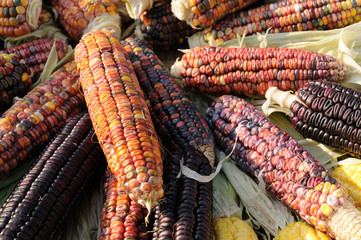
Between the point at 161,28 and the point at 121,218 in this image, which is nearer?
the point at 121,218

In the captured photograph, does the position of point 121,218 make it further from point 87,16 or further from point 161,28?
point 87,16

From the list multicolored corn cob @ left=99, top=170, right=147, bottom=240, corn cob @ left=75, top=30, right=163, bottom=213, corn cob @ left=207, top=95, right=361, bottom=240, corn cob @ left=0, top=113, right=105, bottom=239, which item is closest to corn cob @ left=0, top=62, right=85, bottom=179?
corn cob @ left=0, top=113, right=105, bottom=239

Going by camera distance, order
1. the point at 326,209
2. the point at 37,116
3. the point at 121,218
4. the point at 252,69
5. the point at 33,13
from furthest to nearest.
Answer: the point at 33,13 → the point at 252,69 → the point at 37,116 → the point at 121,218 → the point at 326,209

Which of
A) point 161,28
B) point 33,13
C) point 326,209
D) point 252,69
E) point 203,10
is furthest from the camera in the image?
point 161,28

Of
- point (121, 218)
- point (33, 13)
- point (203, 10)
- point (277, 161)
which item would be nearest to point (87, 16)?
point (33, 13)

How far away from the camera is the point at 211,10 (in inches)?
160

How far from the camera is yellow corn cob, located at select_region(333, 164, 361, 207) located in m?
2.88

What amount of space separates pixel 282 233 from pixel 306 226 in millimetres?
171

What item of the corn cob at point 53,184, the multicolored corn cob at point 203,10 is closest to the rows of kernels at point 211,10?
the multicolored corn cob at point 203,10

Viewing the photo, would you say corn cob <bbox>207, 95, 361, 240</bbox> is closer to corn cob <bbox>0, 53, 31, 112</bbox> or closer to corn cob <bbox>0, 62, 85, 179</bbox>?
corn cob <bbox>0, 62, 85, 179</bbox>

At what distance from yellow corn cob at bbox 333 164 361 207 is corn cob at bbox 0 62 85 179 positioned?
2.28m

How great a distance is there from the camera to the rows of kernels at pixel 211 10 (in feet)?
13.1

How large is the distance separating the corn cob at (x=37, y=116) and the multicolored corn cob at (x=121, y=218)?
0.83 m

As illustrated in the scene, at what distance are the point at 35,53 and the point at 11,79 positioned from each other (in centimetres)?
57
